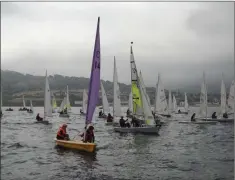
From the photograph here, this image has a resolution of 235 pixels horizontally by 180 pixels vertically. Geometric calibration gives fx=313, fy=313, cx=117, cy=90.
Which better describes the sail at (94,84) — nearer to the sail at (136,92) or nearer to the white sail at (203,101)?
the sail at (136,92)

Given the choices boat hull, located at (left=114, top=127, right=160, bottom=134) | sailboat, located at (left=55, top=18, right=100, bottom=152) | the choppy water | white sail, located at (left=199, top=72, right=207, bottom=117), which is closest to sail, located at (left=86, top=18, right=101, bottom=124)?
sailboat, located at (left=55, top=18, right=100, bottom=152)

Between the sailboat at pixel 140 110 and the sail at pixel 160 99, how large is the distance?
1943 centimetres

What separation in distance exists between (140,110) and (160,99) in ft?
68.6

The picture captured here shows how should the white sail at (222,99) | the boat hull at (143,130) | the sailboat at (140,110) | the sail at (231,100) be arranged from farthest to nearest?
the white sail at (222,99) < the sail at (231,100) < the sailboat at (140,110) < the boat hull at (143,130)

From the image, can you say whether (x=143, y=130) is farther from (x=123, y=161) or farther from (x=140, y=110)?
(x=123, y=161)

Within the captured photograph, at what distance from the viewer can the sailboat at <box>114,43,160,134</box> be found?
35.2 m

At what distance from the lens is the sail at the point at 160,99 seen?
57.8 metres

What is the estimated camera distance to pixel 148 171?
759 inches

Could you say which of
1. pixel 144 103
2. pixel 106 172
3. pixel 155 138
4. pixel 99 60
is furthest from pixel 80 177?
pixel 144 103

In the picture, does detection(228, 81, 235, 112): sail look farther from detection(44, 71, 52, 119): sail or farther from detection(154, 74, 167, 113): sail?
detection(44, 71, 52, 119): sail

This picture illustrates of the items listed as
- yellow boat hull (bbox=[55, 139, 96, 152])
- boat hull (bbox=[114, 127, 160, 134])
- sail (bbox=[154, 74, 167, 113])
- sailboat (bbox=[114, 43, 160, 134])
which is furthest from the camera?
sail (bbox=[154, 74, 167, 113])

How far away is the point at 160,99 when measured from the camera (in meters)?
57.8

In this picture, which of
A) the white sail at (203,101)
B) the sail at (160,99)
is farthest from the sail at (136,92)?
the sail at (160,99)

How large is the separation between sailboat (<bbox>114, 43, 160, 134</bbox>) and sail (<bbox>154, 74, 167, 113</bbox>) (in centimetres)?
1943
